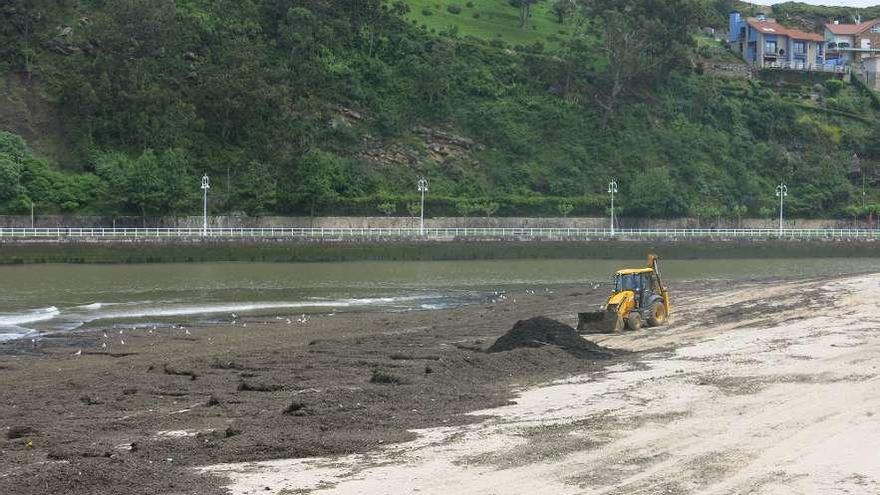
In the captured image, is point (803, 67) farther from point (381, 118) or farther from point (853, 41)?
point (381, 118)

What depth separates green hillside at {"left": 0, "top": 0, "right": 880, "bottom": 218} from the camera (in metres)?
86.9

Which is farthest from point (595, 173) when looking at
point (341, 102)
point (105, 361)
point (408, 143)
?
point (105, 361)

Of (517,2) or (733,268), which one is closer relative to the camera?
(733,268)

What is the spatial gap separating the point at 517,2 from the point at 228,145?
6042cm

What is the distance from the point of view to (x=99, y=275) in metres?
58.7

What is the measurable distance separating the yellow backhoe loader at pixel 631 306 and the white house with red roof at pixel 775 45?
369 feet

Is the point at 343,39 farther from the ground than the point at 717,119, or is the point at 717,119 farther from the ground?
the point at 343,39

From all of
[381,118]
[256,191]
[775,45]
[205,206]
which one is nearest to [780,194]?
[381,118]

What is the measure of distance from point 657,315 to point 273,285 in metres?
26.8

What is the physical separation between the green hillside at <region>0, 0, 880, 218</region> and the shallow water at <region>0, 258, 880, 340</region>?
17165 mm

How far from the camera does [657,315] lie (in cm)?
3019

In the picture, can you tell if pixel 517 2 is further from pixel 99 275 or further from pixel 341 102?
pixel 99 275

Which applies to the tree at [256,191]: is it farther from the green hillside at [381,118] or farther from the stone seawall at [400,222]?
the stone seawall at [400,222]

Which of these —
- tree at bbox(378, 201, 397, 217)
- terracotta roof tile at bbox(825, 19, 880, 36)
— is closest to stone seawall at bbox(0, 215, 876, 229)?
tree at bbox(378, 201, 397, 217)
